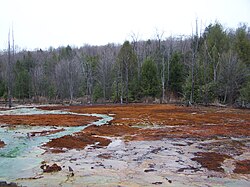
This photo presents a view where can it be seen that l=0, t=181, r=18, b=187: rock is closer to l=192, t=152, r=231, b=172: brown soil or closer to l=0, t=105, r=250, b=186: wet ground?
l=0, t=105, r=250, b=186: wet ground

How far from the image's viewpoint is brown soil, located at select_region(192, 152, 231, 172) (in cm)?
1242

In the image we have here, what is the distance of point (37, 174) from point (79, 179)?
1803mm

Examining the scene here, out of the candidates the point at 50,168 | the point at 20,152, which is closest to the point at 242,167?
the point at 50,168

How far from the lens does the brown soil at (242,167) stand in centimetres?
1178

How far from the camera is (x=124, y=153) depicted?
1511cm

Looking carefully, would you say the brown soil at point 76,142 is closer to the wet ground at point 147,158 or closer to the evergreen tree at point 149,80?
the wet ground at point 147,158

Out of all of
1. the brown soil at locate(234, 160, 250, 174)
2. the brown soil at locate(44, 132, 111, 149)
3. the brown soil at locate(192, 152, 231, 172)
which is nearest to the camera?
the brown soil at locate(234, 160, 250, 174)

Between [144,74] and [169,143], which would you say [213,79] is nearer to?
[144,74]

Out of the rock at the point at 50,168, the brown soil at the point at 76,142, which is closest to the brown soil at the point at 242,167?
the rock at the point at 50,168

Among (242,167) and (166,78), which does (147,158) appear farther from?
(166,78)

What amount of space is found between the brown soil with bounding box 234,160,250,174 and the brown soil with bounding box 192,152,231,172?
677 mm

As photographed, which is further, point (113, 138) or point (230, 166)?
point (113, 138)

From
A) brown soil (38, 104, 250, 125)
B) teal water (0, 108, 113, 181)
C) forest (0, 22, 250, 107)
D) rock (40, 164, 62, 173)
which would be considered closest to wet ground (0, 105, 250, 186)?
rock (40, 164, 62, 173)

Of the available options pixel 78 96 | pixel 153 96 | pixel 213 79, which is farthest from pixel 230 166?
pixel 78 96
